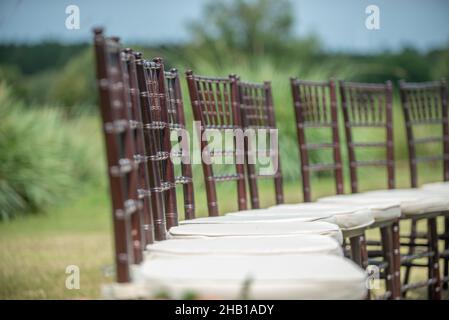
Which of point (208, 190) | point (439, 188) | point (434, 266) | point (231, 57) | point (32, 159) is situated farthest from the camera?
point (231, 57)

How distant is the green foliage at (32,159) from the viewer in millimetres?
8836

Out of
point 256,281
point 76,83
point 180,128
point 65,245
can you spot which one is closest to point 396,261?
point 180,128

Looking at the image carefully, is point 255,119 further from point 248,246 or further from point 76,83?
point 76,83

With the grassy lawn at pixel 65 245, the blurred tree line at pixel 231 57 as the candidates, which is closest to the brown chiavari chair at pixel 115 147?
the grassy lawn at pixel 65 245

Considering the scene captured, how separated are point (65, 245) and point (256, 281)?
5.13 metres

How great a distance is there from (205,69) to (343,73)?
5.98 ft

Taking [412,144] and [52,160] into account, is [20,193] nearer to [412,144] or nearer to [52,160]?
[52,160]

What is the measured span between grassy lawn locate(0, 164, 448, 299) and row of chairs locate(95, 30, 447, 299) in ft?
3.75

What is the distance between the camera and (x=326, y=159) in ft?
31.8

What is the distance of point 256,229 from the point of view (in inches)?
106

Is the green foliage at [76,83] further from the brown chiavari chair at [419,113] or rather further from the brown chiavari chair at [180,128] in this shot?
the brown chiavari chair at [180,128]

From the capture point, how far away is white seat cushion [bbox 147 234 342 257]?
2.15m
